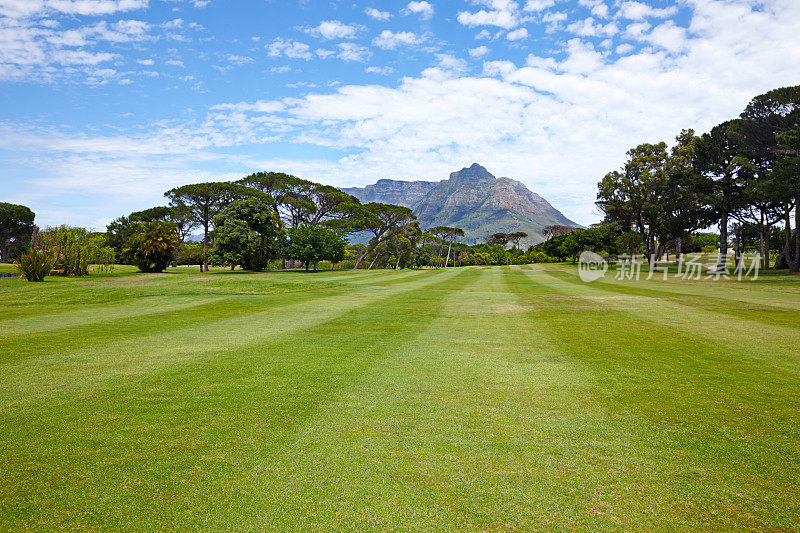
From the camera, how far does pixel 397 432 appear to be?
4211mm

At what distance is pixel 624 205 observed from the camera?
5703 centimetres

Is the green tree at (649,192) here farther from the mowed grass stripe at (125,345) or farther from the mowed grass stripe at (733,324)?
the mowed grass stripe at (125,345)

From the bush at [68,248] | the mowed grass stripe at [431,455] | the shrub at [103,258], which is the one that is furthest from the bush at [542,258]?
the mowed grass stripe at [431,455]

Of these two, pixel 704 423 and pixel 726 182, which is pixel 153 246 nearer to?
pixel 704 423

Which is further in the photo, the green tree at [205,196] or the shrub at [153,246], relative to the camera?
the green tree at [205,196]

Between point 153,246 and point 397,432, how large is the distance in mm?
44539

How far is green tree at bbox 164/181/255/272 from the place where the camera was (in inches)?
2242

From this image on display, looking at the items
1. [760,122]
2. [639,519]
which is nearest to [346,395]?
[639,519]

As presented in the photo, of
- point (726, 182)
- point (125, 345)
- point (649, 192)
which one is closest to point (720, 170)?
point (726, 182)

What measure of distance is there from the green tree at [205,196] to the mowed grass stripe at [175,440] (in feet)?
181

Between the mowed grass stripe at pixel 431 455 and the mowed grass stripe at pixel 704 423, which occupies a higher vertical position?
the mowed grass stripe at pixel 704 423

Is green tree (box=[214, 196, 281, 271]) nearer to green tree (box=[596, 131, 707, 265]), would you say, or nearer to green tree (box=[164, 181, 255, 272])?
green tree (box=[164, 181, 255, 272])

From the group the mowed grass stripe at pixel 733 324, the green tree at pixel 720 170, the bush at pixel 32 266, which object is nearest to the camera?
the mowed grass stripe at pixel 733 324

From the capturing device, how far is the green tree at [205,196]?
187 feet
